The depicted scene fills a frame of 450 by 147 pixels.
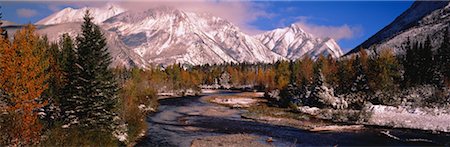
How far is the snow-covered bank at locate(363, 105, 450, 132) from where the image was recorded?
4841 centimetres

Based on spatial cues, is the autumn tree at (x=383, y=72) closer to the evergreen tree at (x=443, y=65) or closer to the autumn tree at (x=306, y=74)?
the evergreen tree at (x=443, y=65)

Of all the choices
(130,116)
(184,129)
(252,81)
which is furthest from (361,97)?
(252,81)

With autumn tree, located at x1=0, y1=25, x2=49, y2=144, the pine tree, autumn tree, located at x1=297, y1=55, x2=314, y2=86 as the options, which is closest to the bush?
autumn tree, located at x1=0, y1=25, x2=49, y2=144

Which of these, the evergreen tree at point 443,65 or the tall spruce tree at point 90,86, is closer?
the tall spruce tree at point 90,86

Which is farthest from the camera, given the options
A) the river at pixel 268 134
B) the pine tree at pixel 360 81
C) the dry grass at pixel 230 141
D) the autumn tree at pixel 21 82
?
the pine tree at pixel 360 81

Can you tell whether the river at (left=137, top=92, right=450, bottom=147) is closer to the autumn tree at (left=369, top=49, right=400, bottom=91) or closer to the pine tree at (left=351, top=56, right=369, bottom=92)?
the autumn tree at (left=369, top=49, right=400, bottom=91)

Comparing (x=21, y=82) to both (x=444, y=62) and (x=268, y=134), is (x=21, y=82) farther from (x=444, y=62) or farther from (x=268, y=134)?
(x=444, y=62)

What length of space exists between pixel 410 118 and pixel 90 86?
46.9 metres

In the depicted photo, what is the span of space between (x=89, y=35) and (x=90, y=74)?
4167 millimetres

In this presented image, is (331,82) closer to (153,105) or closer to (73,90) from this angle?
(153,105)

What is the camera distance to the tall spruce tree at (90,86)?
34781 millimetres

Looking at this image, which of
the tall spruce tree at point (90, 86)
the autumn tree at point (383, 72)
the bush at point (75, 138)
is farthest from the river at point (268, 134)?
the autumn tree at point (383, 72)

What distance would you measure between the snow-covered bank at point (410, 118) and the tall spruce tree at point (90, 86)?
1520 inches

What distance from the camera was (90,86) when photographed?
34.9 metres
